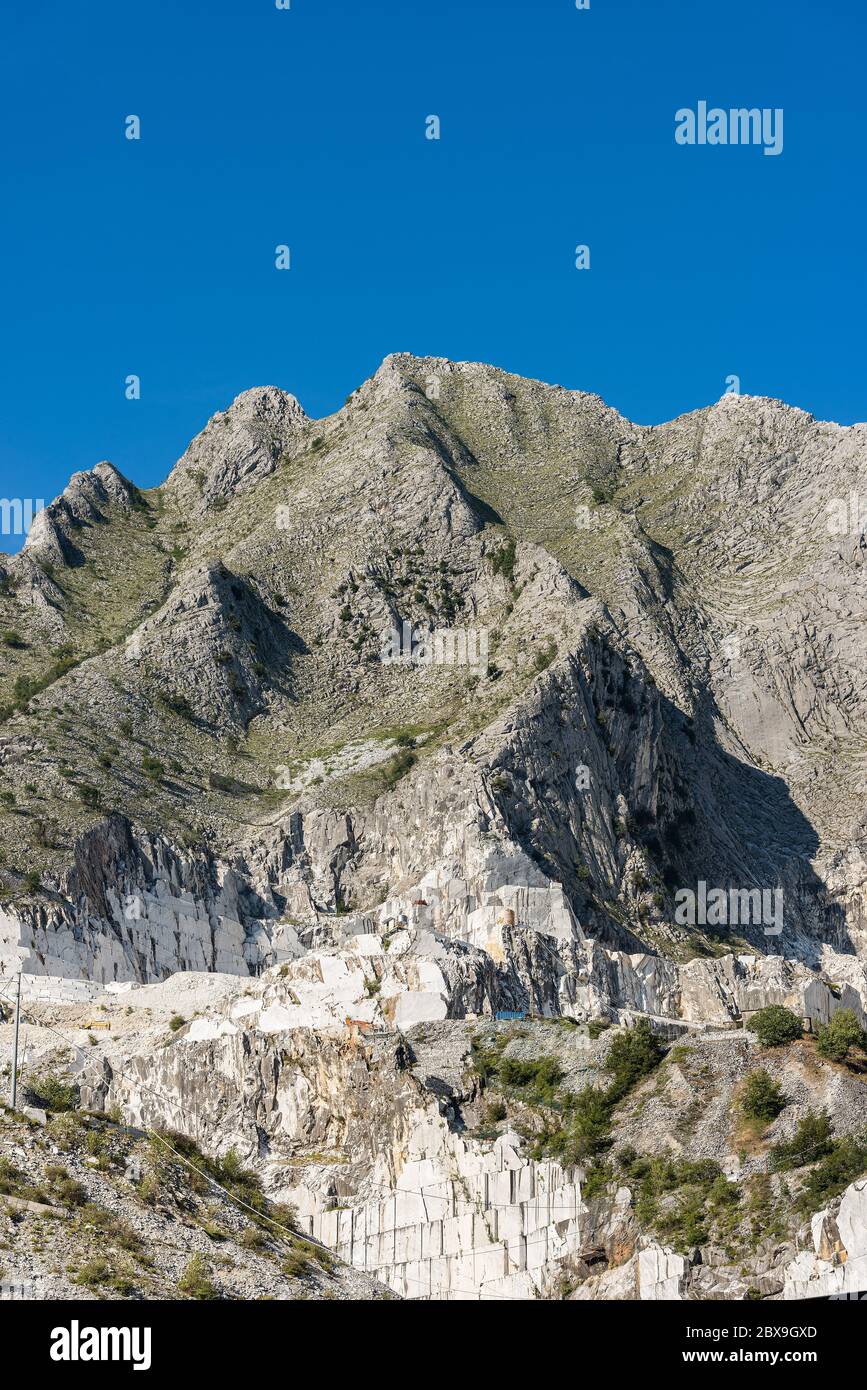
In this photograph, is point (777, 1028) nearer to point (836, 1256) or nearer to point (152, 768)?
point (836, 1256)

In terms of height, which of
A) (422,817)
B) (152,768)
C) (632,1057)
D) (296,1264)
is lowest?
(296,1264)

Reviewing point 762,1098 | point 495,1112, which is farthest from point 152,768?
point 762,1098

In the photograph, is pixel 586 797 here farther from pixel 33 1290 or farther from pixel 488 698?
pixel 33 1290

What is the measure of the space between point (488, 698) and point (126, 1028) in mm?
52062

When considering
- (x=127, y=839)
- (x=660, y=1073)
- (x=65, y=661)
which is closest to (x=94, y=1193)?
(x=660, y=1073)

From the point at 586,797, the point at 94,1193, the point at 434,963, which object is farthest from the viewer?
the point at 586,797

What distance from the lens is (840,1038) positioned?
103562 millimetres

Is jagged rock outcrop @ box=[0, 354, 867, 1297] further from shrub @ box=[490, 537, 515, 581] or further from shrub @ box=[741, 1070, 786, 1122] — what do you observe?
shrub @ box=[741, 1070, 786, 1122]

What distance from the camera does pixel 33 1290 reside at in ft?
179

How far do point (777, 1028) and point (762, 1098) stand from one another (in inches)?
276

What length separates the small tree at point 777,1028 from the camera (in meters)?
106

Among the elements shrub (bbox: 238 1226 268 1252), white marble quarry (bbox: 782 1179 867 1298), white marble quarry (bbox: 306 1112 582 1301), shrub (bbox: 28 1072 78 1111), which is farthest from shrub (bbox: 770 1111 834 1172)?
shrub (bbox: 238 1226 268 1252)

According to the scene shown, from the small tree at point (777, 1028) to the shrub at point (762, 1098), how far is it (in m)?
3.65
